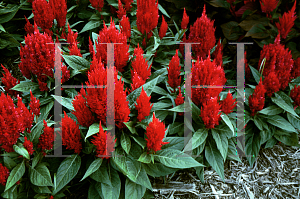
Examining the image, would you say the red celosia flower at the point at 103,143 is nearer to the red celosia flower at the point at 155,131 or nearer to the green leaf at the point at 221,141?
the red celosia flower at the point at 155,131

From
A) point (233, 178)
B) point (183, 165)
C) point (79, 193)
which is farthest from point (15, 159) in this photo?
point (233, 178)

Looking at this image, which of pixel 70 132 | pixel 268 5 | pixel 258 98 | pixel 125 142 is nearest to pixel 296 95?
pixel 258 98

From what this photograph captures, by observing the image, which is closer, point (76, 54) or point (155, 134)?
point (155, 134)

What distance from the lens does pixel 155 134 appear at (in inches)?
61.6

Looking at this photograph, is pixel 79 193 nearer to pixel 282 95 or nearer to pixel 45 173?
pixel 45 173

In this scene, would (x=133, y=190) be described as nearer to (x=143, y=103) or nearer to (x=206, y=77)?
(x=143, y=103)

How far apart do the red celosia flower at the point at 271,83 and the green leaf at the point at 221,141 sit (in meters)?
0.82

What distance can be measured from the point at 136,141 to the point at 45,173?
717 millimetres

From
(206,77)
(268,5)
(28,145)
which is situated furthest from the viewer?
(268,5)

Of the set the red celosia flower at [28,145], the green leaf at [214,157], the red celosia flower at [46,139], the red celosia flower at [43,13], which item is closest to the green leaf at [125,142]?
the red celosia flower at [46,139]

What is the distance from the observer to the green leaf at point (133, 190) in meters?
1.82

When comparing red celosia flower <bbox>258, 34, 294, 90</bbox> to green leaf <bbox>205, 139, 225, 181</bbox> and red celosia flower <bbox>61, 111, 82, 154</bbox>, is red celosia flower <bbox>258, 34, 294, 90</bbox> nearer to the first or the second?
green leaf <bbox>205, 139, 225, 181</bbox>

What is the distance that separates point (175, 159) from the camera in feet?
5.91

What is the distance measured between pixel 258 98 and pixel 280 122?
1.44ft
